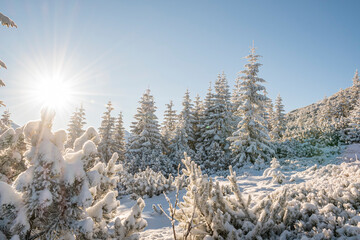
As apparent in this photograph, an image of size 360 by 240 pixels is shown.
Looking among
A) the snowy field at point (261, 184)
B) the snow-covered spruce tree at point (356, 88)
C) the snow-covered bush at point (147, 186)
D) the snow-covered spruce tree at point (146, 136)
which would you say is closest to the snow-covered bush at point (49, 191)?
the snowy field at point (261, 184)

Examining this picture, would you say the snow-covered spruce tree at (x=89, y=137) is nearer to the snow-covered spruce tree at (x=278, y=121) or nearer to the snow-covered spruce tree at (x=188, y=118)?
the snow-covered spruce tree at (x=188, y=118)

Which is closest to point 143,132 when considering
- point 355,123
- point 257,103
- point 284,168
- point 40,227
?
point 257,103

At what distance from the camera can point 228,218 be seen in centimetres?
324

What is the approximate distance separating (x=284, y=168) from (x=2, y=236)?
1151 cm

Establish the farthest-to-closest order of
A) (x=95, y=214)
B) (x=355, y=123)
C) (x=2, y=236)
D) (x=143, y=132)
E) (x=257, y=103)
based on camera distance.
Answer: (x=143, y=132), (x=257, y=103), (x=355, y=123), (x=95, y=214), (x=2, y=236)

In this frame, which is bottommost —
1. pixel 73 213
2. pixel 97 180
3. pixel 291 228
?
pixel 291 228

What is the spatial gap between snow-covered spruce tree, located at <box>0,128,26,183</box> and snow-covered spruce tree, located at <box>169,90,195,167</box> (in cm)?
1520

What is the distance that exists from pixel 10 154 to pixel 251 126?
1589cm

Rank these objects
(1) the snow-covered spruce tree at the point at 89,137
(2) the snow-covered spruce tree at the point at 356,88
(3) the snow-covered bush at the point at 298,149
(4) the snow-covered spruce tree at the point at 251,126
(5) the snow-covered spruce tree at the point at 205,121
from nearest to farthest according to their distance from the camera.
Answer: (1) the snow-covered spruce tree at the point at 89,137 → (3) the snow-covered bush at the point at 298,149 → (4) the snow-covered spruce tree at the point at 251,126 → (5) the snow-covered spruce tree at the point at 205,121 → (2) the snow-covered spruce tree at the point at 356,88

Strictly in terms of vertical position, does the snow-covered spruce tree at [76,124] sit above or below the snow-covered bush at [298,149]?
above

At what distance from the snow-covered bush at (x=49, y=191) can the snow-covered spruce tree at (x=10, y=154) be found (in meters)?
1.19

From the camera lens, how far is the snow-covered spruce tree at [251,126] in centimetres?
1581

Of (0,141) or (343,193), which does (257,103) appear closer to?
(343,193)

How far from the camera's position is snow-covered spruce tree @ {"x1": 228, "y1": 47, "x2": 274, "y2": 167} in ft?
51.9
